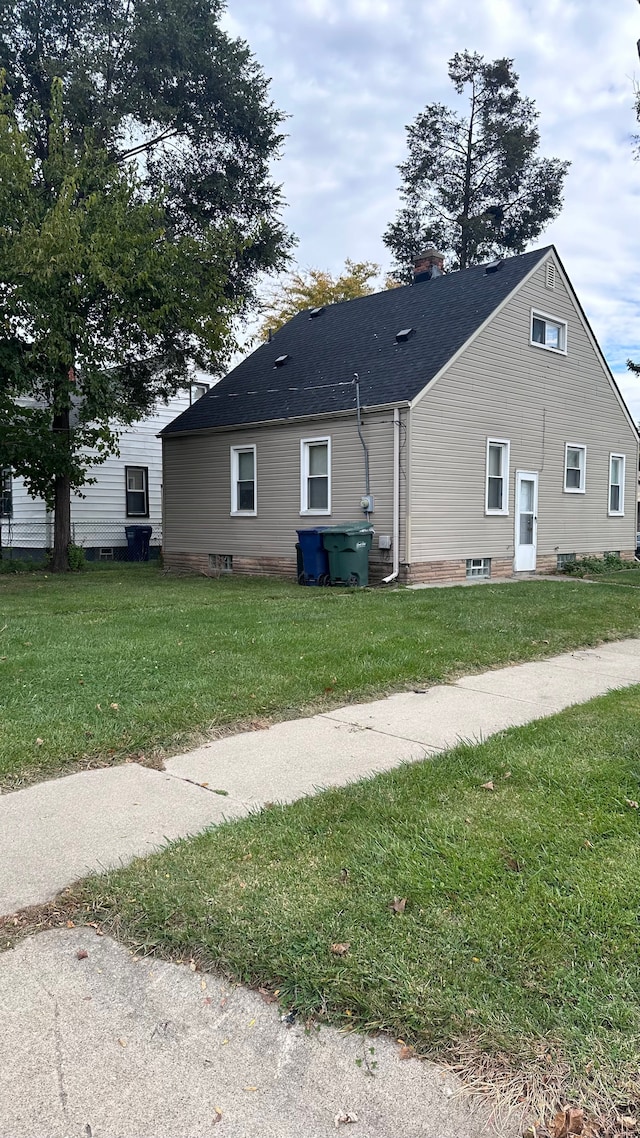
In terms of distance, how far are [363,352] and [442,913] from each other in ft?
49.9

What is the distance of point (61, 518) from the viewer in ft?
57.4

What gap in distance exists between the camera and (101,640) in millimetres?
7465

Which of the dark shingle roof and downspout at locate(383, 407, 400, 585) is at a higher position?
the dark shingle roof

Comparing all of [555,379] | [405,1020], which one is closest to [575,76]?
[555,379]

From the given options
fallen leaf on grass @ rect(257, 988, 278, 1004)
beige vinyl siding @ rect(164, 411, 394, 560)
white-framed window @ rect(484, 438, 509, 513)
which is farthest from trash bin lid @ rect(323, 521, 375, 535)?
fallen leaf on grass @ rect(257, 988, 278, 1004)

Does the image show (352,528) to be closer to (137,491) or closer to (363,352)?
(363,352)

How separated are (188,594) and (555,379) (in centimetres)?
1050

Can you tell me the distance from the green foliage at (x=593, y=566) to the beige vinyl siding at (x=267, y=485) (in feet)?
19.1

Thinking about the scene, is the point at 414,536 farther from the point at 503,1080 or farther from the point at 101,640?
the point at 503,1080

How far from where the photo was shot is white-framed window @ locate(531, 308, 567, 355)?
17200 millimetres

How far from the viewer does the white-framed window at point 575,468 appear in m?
18.6

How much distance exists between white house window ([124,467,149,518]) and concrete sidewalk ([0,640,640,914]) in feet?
62.0

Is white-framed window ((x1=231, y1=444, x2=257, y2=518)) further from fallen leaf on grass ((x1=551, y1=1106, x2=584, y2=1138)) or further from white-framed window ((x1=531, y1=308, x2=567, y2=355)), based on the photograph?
fallen leaf on grass ((x1=551, y1=1106, x2=584, y2=1138))

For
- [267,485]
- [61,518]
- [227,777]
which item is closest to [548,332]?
[267,485]
